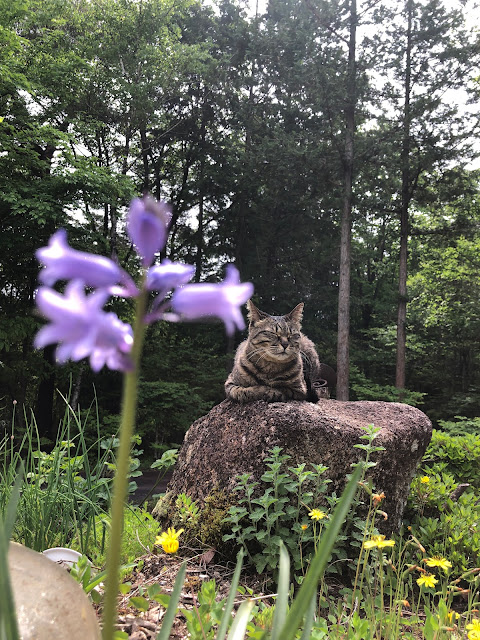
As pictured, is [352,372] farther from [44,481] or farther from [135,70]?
[44,481]

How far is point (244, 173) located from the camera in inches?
636

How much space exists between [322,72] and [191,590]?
14.4m

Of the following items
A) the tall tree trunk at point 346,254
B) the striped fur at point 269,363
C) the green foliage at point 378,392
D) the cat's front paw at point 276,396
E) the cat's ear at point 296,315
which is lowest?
the green foliage at point 378,392

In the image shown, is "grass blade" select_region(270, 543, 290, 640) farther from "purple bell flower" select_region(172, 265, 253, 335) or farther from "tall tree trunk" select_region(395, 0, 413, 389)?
"tall tree trunk" select_region(395, 0, 413, 389)

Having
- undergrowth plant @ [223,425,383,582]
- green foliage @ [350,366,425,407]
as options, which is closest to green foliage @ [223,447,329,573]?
undergrowth plant @ [223,425,383,582]

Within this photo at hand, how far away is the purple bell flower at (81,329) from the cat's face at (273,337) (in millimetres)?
3331

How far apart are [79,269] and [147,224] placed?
0.10 meters

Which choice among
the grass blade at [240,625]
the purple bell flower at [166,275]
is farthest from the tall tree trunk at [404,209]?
the purple bell flower at [166,275]

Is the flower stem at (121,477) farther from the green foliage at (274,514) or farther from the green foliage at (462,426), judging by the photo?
the green foliage at (462,426)

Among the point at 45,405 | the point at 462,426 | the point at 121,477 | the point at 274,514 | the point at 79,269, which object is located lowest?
the point at 45,405

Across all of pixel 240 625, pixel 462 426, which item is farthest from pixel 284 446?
pixel 462 426

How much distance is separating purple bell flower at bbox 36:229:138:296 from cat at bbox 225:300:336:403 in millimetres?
3323

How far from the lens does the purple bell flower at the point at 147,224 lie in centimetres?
57

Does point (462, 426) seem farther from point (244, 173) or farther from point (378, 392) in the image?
point (244, 173)
